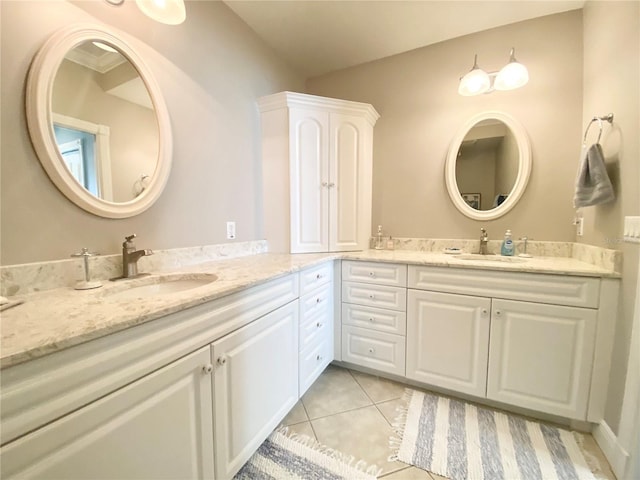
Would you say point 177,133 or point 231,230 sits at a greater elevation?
point 177,133

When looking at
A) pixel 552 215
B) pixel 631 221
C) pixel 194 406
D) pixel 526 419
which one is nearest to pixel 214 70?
pixel 194 406

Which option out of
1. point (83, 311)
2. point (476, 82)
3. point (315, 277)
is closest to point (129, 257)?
point (83, 311)

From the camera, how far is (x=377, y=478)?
1.17 m

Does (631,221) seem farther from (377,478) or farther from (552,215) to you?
(377,478)

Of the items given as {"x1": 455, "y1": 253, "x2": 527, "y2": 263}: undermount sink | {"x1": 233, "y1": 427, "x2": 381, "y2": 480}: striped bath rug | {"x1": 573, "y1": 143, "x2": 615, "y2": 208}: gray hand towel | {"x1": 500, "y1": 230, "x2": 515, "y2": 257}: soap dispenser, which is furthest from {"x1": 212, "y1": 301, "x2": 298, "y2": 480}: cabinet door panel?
{"x1": 573, "y1": 143, "x2": 615, "y2": 208}: gray hand towel

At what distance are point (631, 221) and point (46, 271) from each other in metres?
2.48

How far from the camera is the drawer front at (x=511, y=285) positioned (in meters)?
1.35

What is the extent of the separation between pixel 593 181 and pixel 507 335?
3.14 ft

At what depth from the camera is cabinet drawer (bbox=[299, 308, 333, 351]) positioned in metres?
1.57

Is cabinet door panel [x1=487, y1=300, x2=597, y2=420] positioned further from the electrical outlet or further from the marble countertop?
the electrical outlet

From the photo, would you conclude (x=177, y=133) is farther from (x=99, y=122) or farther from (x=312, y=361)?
(x=312, y=361)

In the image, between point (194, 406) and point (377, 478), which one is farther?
point (377, 478)

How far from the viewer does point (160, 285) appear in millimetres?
1260

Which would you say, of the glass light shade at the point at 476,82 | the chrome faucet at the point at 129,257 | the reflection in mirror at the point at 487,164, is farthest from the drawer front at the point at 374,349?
the glass light shade at the point at 476,82
